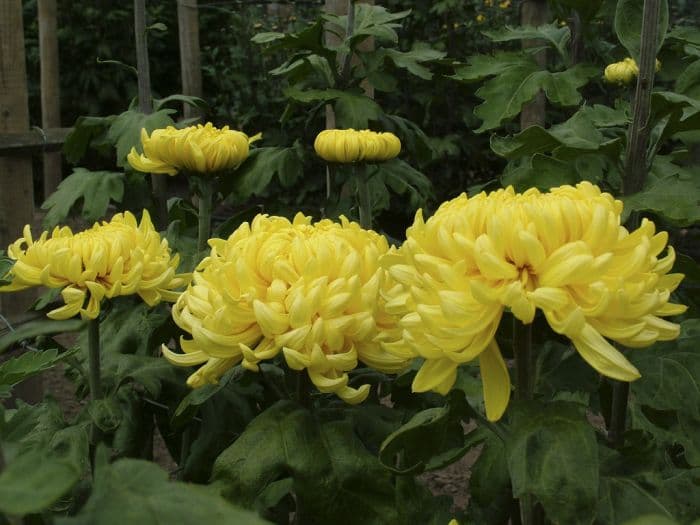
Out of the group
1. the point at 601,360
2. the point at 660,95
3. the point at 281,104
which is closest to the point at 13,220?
the point at 660,95

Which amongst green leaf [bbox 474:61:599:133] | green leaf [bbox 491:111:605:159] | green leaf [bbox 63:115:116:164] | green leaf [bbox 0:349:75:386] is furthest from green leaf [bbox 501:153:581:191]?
green leaf [bbox 63:115:116:164]

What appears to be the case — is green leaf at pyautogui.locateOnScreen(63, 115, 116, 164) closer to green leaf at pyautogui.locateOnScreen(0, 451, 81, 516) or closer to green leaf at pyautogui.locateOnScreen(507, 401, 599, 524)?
green leaf at pyautogui.locateOnScreen(507, 401, 599, 524)

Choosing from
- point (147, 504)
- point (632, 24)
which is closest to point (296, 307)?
point (147, 504)

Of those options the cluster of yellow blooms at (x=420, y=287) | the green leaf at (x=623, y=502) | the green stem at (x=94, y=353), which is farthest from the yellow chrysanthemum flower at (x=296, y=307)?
the green stem at (x=94, y=353)

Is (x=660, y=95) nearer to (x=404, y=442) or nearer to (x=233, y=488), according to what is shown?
(x=404, y=442)

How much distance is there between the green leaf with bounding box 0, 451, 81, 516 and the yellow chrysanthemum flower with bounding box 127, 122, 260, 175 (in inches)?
49.2

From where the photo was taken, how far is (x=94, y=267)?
4.01 feet

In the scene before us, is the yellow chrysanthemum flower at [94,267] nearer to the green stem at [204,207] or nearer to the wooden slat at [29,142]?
the green stem at [204,207]

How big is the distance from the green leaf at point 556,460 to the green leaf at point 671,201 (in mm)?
499

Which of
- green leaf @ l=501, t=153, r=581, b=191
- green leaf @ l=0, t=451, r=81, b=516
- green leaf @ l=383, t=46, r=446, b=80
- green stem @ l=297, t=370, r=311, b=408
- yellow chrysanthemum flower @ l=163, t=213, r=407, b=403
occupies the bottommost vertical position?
green stem @ l=297, t=370, r=311, b=408

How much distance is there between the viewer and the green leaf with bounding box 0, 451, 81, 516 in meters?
0.34

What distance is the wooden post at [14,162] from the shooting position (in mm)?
2963

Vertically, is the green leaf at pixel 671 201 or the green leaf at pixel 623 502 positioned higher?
the green leaf at pixel 671 201

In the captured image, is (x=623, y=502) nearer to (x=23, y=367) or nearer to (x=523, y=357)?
(x=523, y=357)
